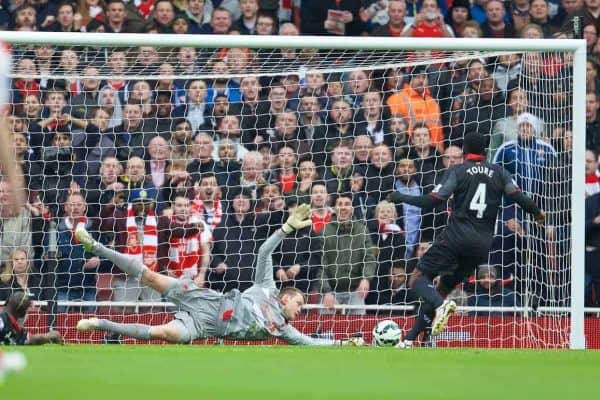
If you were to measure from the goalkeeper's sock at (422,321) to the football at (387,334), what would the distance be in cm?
15

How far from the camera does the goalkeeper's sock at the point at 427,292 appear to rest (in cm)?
1412

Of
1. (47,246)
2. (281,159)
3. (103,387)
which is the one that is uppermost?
(281,159)

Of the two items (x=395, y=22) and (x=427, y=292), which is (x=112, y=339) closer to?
(x=427, y=292)

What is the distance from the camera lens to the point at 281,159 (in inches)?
642

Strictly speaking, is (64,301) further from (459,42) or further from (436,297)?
(459,42)

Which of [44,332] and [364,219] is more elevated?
[364,219]

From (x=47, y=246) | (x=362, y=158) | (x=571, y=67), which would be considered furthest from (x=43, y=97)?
(x=571, y=67)

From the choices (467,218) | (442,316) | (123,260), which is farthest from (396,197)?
(123,260)

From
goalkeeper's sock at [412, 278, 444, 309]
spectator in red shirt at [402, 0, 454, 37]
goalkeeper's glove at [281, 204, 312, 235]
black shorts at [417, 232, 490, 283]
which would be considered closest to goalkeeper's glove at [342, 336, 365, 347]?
goalkeeper's sock at [412, 278, 444, 309]

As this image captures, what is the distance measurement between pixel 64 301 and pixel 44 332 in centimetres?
41

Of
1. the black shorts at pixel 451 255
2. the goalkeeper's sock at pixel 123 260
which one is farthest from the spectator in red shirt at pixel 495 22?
the goalkeeper's sock at pixel 123 260

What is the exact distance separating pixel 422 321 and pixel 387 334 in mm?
437

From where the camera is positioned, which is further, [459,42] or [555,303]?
[555,303]

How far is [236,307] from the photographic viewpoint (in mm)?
13984
